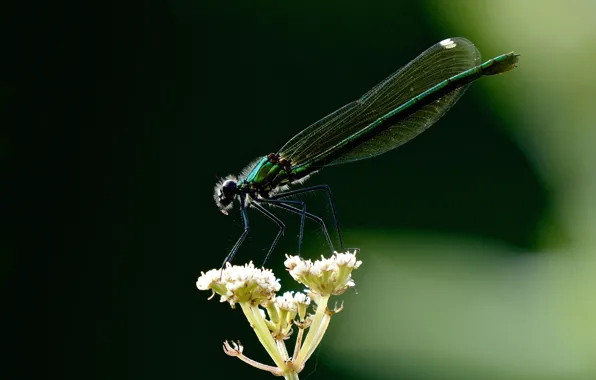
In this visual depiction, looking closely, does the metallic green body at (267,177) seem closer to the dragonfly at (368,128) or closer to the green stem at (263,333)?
the dragonfly at (368,128)

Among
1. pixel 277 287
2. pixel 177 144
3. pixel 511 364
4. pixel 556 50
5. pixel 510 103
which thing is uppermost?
pixel 556 50

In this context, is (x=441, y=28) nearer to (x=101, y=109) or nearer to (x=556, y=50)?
(x=556, y=50)

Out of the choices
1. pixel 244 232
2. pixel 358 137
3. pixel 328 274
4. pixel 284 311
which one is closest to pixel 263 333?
pixel 284 311

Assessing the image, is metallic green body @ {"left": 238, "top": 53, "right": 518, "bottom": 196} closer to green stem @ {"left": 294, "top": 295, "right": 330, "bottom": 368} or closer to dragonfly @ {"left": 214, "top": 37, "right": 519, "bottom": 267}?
dragonfly @ {"left": 214, "top": 37, "right": 519, "bottom": 267}

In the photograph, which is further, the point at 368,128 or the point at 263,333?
the point at 368,128

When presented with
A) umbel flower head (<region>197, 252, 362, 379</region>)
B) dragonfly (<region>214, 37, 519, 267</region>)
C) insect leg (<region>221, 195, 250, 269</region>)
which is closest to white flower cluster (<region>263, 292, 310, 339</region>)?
umbel flower head (<region>197, 252, 362, 379</region>)

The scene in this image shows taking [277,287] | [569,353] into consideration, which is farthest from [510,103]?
[277,287]

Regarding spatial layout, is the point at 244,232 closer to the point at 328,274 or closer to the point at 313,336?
the point at 328,274
